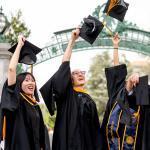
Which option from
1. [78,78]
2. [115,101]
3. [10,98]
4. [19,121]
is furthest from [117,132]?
[10,98]

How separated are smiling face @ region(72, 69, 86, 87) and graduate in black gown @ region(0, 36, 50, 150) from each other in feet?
1.78

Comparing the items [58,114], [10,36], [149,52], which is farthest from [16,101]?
[149,52]

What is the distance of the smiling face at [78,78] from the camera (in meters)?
6.73

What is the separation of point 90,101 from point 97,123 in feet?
0.96

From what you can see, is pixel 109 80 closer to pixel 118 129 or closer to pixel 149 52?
pixel 118 129

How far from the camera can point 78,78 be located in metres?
6.76

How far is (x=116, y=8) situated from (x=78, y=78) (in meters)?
1.25

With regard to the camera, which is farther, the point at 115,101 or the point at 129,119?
the point at 115,101

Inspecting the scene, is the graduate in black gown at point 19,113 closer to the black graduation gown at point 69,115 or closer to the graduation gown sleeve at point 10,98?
the graduation gown sleeve at point 10,98

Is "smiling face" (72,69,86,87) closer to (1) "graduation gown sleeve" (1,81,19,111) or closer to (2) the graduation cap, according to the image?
(1) "graduation gown sleeve" (1,81,19,111)

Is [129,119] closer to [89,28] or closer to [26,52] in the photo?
[89,28]

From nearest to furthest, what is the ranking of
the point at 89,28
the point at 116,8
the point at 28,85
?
the point at 28,85
the point at 89,28
the point at 116,8

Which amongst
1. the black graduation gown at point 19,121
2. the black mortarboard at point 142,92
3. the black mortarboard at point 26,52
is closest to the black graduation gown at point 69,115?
the black graduation gown at point 19,121

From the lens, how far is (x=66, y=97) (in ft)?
21.9
